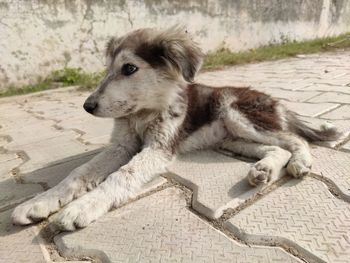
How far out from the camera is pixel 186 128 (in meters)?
2.82

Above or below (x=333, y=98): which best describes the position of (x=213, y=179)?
above

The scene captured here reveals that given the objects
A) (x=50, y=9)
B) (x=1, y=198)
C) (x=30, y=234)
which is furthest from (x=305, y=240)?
(x=50, y=9)

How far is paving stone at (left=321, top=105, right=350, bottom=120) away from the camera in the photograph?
11.5ft

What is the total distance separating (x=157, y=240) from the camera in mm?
1704

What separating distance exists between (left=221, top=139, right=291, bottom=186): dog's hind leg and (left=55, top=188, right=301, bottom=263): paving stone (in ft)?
1.57

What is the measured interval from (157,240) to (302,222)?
0.72 m

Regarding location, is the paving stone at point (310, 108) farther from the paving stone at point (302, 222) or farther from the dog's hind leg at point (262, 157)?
the paving stone at point (302, 222)

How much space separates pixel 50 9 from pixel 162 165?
16.3 ft

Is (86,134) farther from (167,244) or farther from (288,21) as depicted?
(288,21)

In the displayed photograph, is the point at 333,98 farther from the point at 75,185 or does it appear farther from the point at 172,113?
the point at 75,185

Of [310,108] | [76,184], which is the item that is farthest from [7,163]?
[310,108]

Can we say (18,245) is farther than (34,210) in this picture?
No

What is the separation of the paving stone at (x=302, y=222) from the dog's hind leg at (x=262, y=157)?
0.12 m

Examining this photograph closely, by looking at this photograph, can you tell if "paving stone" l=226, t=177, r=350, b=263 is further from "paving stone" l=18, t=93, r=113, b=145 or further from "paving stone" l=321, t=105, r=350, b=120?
"paving stone" l=18, t=93, r=113, b=145
